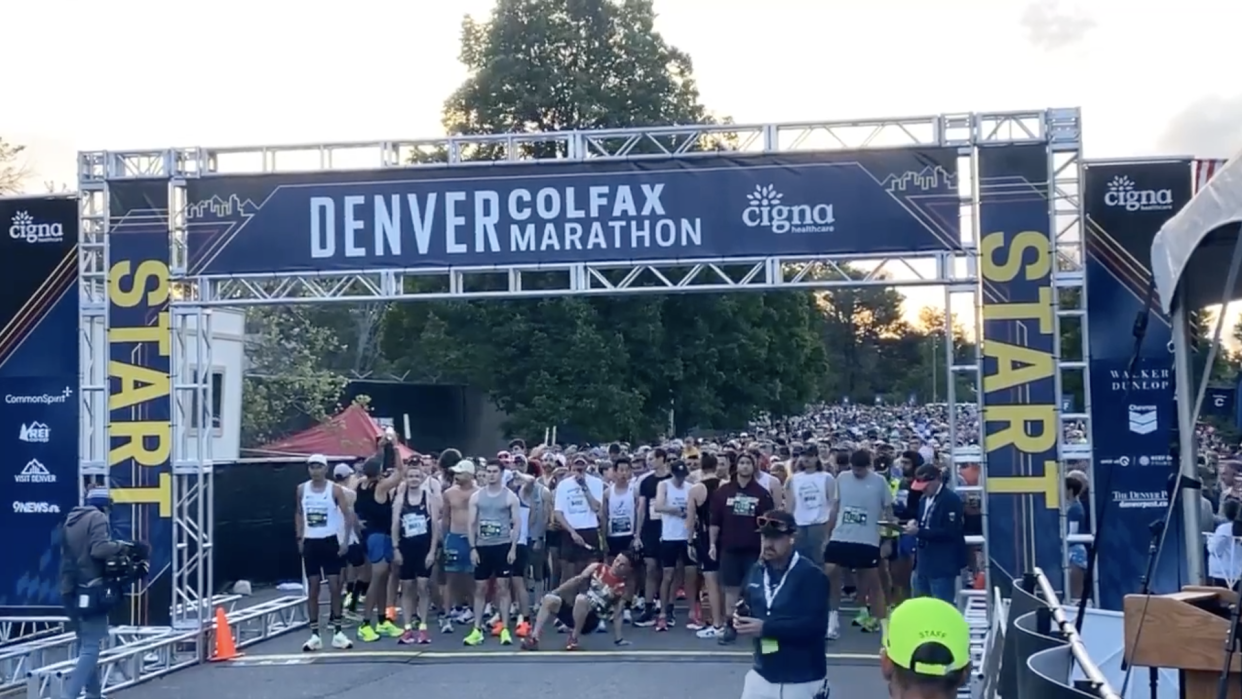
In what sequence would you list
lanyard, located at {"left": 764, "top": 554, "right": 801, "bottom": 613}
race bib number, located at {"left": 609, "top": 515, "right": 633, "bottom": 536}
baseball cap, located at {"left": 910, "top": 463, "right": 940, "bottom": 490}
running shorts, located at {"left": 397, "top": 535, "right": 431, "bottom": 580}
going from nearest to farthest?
1. lanyard, located at {"left": 764, "top": 554, "right": 801, "bottom": 613}
2. baseball cap, located at {"left": 910, "top": 463, "right": 940, "bottom": 490}
3. running shorts, located at {"left": 397, "top": 535, "right": 431, "bottom": 580}
4. race bib number, located at {"left": 609, "top": 515, "right": 633, "bottom": 536}

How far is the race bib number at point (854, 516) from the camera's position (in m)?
14.9

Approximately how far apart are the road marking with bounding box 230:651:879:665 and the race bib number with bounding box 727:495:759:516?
1.40 meters

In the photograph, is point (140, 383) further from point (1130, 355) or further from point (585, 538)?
point (1130, 355)

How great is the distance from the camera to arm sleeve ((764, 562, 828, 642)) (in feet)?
23.9

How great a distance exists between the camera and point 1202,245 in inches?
292

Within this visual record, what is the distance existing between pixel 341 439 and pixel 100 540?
62.7 feet

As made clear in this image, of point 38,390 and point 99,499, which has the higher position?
point 38,390

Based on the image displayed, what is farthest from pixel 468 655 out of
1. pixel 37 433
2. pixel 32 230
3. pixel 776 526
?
pixel 776 526

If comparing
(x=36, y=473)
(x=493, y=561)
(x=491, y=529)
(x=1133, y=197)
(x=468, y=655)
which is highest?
(x=1133, y=197)

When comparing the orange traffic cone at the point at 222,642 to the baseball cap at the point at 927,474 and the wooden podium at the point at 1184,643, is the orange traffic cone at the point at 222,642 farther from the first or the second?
the wooden podium at the point at 1184,643

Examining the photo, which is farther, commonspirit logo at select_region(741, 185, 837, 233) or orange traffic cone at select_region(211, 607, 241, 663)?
orange traffic cone at select_region(211, 607, 241, 663)

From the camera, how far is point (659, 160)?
1377 centimetres

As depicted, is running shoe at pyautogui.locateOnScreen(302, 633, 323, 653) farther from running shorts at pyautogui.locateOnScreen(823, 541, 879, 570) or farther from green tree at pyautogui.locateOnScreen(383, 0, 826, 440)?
green tree at pyautogui.locateOnScreen(383, 0, 826, 440)

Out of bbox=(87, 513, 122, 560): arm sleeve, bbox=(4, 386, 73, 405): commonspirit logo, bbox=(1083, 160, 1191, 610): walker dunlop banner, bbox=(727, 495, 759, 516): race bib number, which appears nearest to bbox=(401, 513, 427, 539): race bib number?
bbox=(727, 495, 759, 516): race bib number
